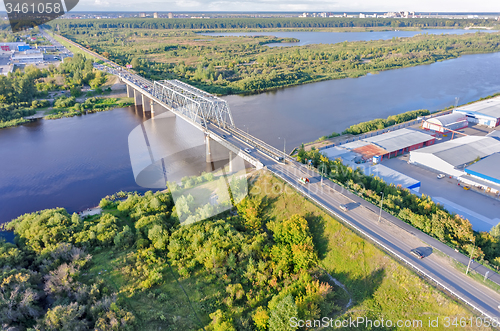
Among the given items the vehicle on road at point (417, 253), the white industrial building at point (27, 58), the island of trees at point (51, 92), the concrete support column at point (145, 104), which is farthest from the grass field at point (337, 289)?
the white industrial building at point (27, 58)

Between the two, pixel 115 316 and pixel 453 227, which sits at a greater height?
pixel 453 227

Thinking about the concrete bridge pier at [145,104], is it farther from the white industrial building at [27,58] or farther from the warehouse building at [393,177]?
the white industrial building at [27,58]

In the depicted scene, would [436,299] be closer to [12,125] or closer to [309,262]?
[309,262]

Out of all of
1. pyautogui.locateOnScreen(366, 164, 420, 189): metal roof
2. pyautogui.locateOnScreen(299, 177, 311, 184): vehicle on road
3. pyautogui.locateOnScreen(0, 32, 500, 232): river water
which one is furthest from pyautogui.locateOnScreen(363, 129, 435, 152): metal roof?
pyautogui.locateOnScreen(299, 177, 311, 184): vehicle on road

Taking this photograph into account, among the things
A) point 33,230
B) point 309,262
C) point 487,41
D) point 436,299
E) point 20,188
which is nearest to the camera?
point 436,299

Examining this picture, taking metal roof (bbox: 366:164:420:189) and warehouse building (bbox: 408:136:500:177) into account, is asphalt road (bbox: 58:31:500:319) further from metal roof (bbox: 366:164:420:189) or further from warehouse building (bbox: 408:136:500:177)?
warehouse building (bbox: 408:136:500:177)

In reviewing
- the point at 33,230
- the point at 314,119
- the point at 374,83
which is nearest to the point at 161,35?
the point at 374,83
